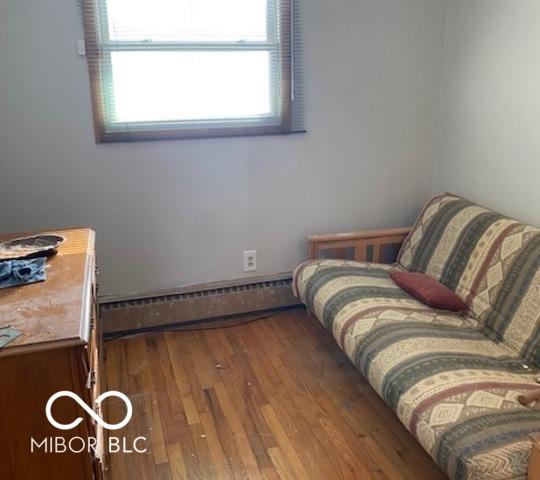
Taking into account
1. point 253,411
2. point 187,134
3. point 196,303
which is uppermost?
point 187,134

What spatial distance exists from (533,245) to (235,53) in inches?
65.2

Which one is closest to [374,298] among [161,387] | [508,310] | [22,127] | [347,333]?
[347,333]

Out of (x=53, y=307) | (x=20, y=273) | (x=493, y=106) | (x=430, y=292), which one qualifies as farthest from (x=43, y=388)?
(x=493, y=106)

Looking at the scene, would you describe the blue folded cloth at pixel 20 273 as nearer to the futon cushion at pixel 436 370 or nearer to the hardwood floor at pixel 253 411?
the hardwood floor at pixel 253 411

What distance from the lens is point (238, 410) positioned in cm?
221

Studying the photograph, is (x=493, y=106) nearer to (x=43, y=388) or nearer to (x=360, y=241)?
(x=360, y=241)

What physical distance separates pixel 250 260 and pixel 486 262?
1.24 meters

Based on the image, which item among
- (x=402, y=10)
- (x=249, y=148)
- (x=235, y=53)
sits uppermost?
(x=402, y=10)

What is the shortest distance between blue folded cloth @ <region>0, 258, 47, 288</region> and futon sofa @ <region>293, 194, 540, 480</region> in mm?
1198

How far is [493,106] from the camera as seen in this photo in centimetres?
262

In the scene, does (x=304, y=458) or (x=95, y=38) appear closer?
(x=304, y=458)

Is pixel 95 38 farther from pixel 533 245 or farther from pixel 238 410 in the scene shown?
pixel 533 245

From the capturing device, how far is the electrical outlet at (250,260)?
293 cm

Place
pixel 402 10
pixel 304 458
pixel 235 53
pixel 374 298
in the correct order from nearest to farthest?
pixel 304 458, pixel 374 298, pixel 235 53, pixel 402 10
